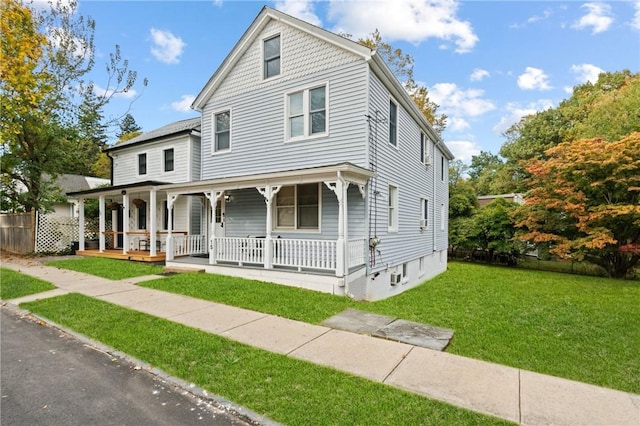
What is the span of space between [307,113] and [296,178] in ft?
8.42

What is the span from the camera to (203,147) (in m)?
12.6

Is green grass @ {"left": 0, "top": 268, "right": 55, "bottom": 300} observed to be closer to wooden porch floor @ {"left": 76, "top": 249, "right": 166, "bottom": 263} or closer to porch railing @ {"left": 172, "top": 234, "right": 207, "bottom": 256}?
wooden porch floor @ {"left": 76, "top": 249, "right": 166, "bottom": 263}

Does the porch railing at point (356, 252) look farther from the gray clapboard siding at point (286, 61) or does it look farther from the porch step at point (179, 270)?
the gray clapboard siding at point (286, 61)

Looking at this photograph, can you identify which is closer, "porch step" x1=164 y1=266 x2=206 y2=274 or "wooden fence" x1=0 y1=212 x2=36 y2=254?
"porch step" x1=164 y1=266 x2=206 y2=274

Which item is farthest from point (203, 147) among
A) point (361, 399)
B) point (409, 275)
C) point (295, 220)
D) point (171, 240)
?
point (361, 399)

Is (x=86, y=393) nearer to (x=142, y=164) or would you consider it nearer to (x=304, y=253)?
(x=304, y=253)

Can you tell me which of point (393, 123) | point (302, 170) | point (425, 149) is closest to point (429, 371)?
point (302, 170)

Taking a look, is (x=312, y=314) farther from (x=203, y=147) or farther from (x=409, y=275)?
(x=203, y=147)

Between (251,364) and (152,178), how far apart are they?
13.8 metres

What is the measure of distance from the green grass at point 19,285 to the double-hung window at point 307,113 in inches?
309

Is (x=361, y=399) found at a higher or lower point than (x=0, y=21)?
lower

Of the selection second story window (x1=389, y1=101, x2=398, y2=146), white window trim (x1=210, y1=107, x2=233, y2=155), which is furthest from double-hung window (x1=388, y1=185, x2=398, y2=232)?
white window trim (x1=210, y1=107, x2=233, y2=155)

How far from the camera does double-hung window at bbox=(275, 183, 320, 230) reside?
1006 centimetres

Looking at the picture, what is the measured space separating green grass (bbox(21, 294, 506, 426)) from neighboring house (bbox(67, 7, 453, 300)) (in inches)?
156
